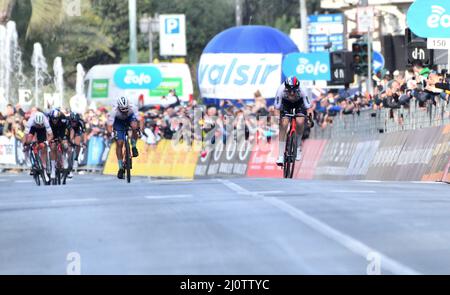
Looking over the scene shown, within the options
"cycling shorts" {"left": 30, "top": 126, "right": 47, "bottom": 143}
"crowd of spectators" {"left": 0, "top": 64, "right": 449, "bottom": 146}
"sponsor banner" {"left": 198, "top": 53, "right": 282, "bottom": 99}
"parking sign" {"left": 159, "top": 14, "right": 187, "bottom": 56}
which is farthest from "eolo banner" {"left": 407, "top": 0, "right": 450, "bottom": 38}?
"parking sign" {"left": 159, "top": 14, "right": 187, "bottom": 56}

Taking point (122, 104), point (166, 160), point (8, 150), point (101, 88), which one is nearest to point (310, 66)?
point (166, 160)

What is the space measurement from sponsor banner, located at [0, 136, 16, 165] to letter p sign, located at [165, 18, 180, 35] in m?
23.1

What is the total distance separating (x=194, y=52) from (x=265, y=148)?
199ft

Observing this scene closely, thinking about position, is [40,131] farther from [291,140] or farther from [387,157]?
[387,157]

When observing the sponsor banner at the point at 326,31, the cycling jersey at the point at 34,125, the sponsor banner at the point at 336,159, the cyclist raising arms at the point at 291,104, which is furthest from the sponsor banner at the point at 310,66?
the cyclist raising arms at the point at 291,104

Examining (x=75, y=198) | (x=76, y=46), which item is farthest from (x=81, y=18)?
(x=75, y=198)

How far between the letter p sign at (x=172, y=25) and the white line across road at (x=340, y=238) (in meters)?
56.5

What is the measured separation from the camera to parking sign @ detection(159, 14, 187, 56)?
7169 centimetres

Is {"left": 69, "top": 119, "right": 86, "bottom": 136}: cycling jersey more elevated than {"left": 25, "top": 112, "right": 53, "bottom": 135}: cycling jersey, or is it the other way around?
{"left": 25, "top": 112, "right": 53, "bottom": 135}: cycling jersey

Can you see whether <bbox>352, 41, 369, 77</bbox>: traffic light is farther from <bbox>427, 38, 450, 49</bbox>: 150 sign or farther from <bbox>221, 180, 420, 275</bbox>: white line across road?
<bbox>221, 180, 420, 275</bbox>: white line across road

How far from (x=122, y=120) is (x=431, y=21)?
19.7 ft

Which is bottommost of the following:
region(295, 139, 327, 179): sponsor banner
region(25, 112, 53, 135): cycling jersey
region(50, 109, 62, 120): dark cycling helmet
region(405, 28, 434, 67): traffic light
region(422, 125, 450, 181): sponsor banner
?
region(295, 139, 327, 179): sponsor banner

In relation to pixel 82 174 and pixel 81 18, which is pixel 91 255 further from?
pixel 81 18

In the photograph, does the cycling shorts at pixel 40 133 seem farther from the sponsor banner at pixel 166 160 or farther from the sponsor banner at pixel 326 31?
the sponsor banner at pixel 326 31
